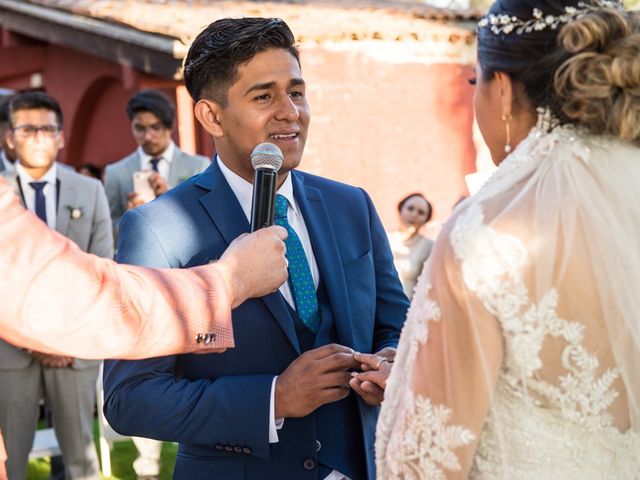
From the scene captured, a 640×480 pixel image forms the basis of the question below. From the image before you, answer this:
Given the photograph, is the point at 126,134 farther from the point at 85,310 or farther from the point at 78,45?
the point at 85,310

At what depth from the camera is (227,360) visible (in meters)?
2.82

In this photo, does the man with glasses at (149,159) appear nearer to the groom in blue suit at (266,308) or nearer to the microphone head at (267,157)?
the groom in blue suit at (266,308)

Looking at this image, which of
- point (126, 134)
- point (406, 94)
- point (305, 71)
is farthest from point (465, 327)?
point (126, 134)

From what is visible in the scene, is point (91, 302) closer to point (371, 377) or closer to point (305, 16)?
point (371, 377)

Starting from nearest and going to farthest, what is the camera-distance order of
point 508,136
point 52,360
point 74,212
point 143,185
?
point 508,136
point 52,360
point 74,212
point 143,185

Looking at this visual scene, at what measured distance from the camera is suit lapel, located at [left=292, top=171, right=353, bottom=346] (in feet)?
9.52

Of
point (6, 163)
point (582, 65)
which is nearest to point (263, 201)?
point (582, 65)

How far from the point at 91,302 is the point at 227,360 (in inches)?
36.3

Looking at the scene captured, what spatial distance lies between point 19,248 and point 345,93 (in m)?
11.1

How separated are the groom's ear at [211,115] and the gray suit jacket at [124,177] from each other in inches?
174

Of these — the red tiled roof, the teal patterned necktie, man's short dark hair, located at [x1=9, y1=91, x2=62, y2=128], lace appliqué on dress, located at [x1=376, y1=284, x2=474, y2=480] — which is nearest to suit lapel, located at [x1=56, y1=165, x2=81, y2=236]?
man's short dark hair, located at [x1=9, y1=91, x2=62, y2=128]

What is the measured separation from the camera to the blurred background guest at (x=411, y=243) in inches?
370

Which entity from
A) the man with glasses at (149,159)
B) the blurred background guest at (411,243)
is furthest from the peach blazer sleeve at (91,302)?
the blurred background guest at (411,243)

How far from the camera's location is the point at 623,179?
2166 millimetres
